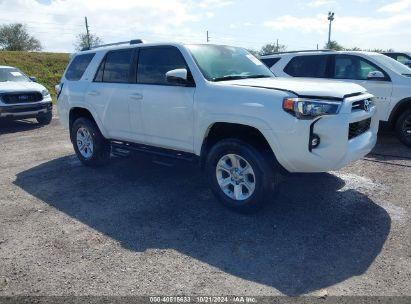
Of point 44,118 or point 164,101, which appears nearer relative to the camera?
point 164,101

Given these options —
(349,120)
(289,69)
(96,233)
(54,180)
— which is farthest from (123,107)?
(289,69)

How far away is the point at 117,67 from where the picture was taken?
19.1 feet

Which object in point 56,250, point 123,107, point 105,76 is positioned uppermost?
point 105,76

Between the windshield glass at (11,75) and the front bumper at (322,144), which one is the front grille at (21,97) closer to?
the windshield glass at (11,75)

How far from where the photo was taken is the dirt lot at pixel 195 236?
3133 mm

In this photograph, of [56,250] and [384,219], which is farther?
[384,219]

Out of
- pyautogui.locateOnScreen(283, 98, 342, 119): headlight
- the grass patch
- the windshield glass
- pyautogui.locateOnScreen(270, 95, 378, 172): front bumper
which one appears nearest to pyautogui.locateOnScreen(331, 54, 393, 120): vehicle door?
pyautogui.locateOnScreen(270, 95, 378, 172): front bumper

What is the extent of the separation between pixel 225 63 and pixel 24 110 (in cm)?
804

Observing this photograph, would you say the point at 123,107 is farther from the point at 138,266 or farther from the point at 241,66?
the point at 138,266

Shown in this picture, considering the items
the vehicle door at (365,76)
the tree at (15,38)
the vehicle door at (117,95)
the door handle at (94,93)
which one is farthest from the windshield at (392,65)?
the tree at (15,38)

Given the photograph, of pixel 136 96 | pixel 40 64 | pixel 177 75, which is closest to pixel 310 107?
pixel 177 75

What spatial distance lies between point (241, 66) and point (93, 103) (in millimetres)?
2485

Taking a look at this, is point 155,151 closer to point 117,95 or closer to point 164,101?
point 164,101

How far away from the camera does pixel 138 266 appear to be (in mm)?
3398
